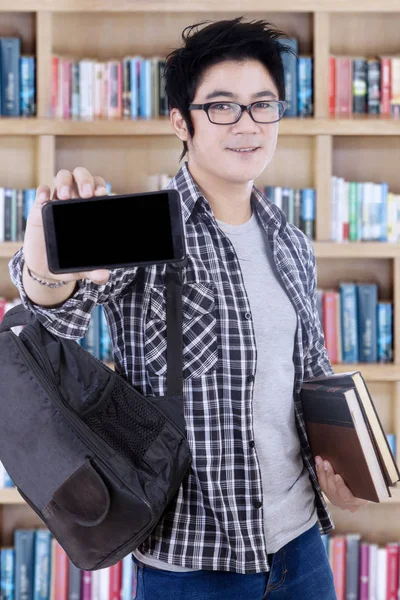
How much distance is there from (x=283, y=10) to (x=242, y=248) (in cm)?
129

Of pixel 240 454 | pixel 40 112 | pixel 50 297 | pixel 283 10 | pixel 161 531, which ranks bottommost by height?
pixel 161 531

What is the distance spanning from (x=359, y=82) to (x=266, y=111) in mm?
1232

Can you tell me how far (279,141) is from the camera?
230 centimetres

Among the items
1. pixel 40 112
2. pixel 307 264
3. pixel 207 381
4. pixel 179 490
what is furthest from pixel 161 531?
pixel 40 112

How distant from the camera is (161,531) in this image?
0.98 metres

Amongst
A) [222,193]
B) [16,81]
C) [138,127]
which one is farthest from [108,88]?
[222,193]

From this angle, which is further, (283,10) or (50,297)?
(283,10)

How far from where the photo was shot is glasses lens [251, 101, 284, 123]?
3.52 ft

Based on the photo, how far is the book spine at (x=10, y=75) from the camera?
213cm

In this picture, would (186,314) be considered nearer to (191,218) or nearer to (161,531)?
(191,218)

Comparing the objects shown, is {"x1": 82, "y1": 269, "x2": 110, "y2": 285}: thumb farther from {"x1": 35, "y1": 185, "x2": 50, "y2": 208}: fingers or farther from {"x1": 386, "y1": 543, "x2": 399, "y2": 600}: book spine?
{"x1": 386, "y1": 543, "x2": 399, "y2": 600}: book spine

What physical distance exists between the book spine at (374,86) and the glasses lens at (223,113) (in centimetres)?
126

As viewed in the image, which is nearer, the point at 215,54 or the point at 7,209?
the point at 215,54

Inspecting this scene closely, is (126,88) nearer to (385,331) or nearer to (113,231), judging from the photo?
(385,331)
